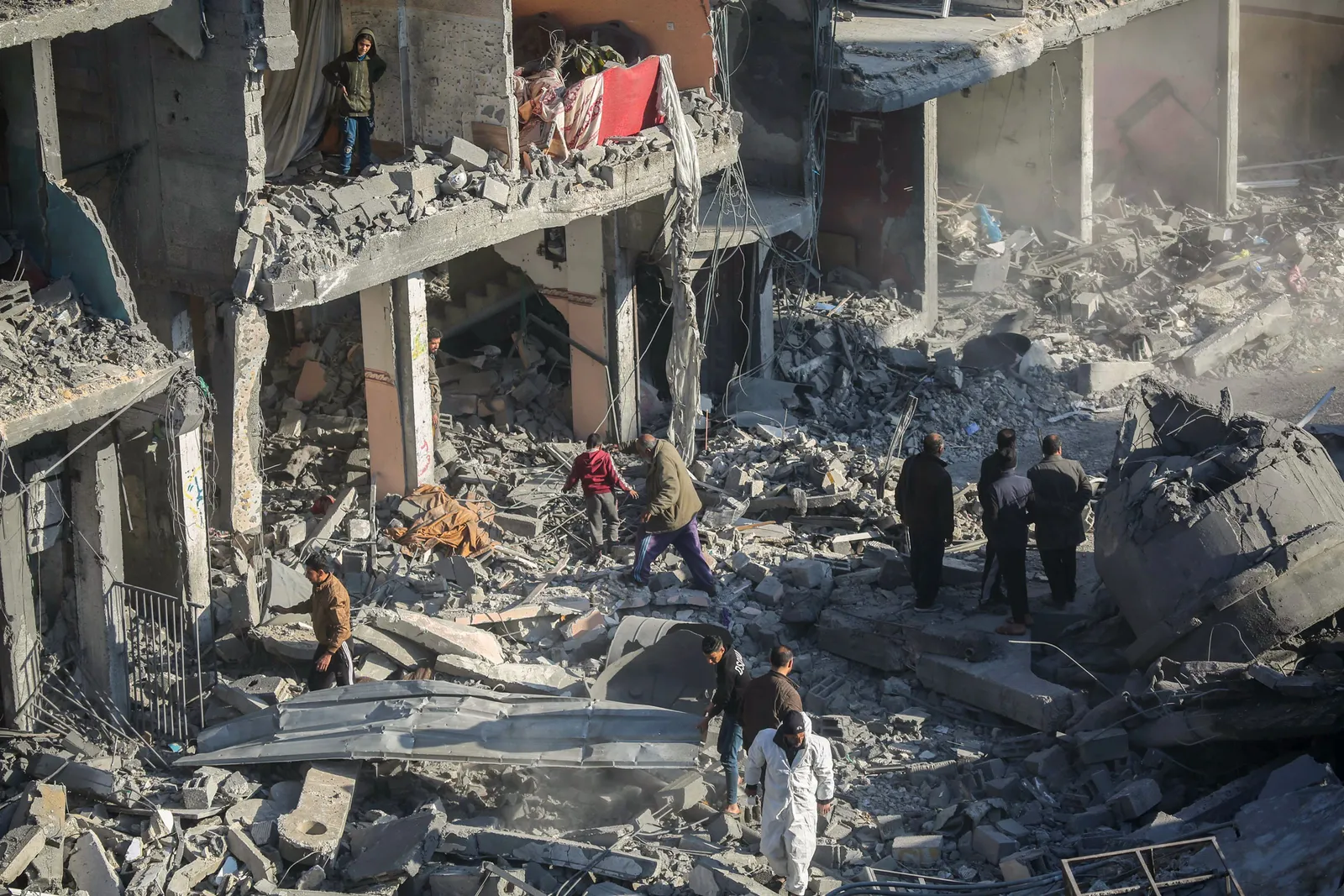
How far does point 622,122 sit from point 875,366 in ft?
17.7

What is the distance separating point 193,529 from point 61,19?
4.25 metres

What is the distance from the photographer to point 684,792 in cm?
1205

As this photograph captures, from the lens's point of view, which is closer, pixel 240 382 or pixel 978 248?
pixel 240 382

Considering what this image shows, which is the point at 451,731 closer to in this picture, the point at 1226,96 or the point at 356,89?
the point at 356,89

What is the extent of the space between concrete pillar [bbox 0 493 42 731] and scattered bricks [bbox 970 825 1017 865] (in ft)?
23.9

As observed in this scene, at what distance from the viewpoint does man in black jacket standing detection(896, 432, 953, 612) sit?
13930 millimetres

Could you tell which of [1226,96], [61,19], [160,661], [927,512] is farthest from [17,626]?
[1226,96]

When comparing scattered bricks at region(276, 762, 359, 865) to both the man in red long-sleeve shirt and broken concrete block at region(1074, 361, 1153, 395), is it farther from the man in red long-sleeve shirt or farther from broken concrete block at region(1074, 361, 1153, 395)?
broken concrete block at region(1074, 361, 1153, 395)

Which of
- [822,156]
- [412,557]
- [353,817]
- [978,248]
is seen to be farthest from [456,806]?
[978,248]

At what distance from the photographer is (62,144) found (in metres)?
15.2

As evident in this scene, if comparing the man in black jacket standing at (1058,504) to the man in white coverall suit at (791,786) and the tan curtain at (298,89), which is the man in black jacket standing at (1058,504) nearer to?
the man in white coverall suit at (791,786)

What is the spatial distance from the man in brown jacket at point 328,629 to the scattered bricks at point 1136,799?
5.81 metres

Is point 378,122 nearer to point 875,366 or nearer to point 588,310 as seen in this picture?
point 588,310

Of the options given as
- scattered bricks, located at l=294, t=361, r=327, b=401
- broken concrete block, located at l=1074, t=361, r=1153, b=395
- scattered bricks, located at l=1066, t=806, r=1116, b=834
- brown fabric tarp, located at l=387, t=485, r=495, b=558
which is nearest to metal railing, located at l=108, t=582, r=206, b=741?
brown fabric tarp, located at l=387, t=485, r=495, b=558
